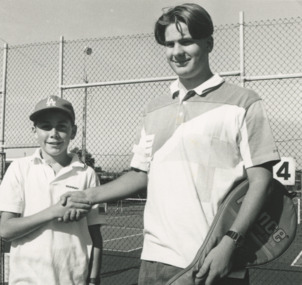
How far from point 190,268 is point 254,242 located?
292 mm

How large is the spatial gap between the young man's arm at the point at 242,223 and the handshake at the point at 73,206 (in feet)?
2.55

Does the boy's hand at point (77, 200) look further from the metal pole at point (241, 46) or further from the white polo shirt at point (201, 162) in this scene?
the metal pole at point (241, 46)

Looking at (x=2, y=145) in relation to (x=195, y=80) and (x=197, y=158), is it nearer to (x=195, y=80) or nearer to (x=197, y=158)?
(x=195, y=80)

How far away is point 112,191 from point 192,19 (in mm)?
917

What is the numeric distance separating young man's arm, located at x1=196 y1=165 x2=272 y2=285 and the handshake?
778 mm

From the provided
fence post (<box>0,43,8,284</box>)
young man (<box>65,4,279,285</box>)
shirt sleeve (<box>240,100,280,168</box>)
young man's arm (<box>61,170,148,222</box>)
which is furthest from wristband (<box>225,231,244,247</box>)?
fence post (<box>0,43,8,284</box>)

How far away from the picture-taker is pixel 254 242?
6.10ft

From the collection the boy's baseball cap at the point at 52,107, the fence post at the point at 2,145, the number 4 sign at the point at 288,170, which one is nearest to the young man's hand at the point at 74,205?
the boy's baseball cap at the point at 52,107

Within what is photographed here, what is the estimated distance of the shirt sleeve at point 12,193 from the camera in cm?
250

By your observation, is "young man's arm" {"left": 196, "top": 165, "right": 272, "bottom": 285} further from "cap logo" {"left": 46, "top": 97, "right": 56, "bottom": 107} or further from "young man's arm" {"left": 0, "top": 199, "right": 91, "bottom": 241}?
"cap logo" {"left": 46, "top": 97, "right": 56, "bottom": 107}

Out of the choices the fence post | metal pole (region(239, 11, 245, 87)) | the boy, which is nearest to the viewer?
the boy

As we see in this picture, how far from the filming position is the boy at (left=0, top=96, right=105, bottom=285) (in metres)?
2.43

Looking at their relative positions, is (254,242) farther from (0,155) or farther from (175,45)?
(0,155)

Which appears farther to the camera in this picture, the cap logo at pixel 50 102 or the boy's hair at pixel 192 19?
the cap logo at pixel 50 102
